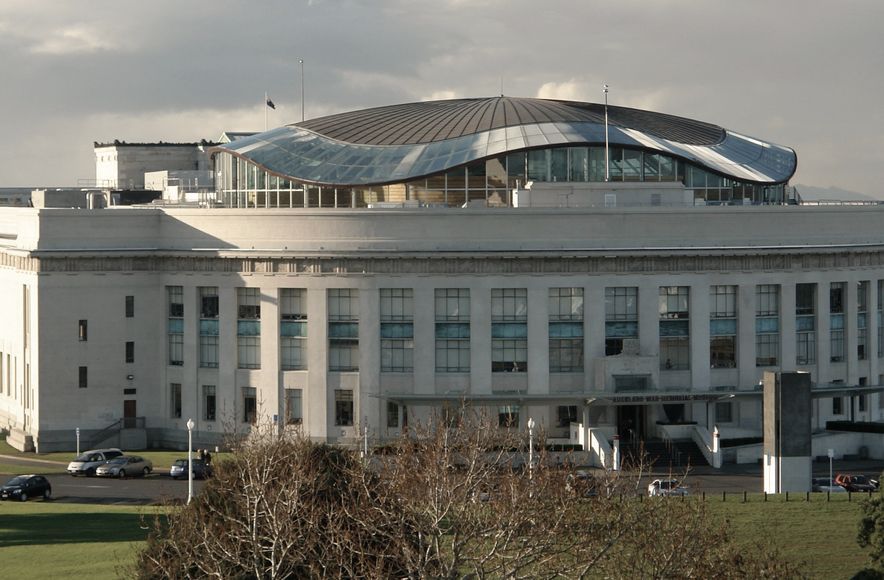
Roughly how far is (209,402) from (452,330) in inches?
587

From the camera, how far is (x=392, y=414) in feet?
356

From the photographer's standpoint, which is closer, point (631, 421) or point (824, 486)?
point (824, 486)

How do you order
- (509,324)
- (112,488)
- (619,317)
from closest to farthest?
(112,488)
(509,324)
(619,317)

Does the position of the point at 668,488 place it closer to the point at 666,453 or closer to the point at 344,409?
the point at 666,453

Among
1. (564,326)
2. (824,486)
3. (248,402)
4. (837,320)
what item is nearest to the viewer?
(824,486)

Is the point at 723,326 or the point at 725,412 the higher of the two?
the point at 723,326

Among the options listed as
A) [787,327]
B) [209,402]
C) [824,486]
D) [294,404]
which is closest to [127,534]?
[294,404]

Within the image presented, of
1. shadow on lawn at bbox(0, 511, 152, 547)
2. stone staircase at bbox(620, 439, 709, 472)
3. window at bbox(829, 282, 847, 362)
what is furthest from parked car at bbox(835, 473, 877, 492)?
shadow on lawn at bbox(0, 511, 152, 547)

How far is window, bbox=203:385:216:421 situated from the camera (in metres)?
112

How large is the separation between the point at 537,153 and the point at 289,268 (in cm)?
1777

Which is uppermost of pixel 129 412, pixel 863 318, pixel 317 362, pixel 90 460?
pixel 863 318

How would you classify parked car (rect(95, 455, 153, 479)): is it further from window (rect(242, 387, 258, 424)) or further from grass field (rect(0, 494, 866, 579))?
grass field (rect(0, 494, 866, 579))

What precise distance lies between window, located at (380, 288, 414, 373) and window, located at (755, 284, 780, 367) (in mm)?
19887

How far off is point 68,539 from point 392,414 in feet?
110
